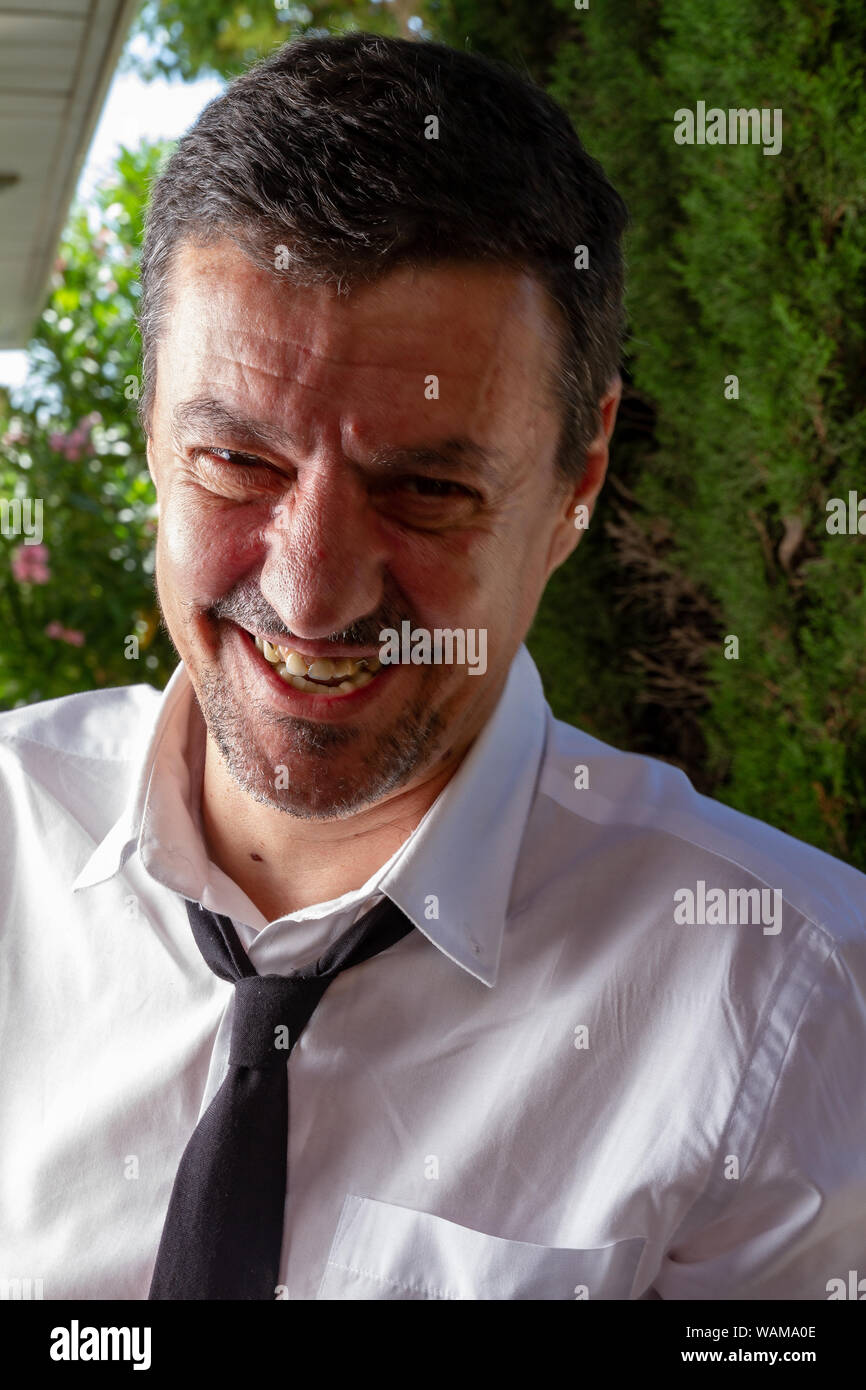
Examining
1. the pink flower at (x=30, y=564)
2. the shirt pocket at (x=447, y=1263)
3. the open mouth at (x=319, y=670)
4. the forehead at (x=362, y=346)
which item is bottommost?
the shirt pocket at (x=447, y=1263)

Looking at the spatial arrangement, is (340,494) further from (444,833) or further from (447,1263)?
(447,1263)

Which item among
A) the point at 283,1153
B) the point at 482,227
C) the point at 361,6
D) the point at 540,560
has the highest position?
the point at 361,6

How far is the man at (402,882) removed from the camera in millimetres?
1269

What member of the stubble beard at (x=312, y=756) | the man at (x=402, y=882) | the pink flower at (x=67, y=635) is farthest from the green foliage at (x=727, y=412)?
the stubble beard at (x=312, y=756)

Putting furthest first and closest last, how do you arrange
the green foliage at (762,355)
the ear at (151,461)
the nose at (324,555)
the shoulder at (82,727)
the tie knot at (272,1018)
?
1. the green foliage at (762,355)
2. the shoulder at (82,727)
3. the ear at (151,461)
4. the tie knot at (272,1018)
5. the nose at (324,555)

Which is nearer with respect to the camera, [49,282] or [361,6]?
[49,282]

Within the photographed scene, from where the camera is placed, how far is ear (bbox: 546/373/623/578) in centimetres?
154

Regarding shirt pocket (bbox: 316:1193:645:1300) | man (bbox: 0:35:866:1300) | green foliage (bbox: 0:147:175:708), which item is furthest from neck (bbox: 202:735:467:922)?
green foliage (bbox: 0:147:175:708)

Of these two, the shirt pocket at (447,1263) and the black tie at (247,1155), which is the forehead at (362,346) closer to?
the black tie at (247,1155)

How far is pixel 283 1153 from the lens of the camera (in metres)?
1.32

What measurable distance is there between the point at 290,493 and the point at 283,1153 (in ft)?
2.07
